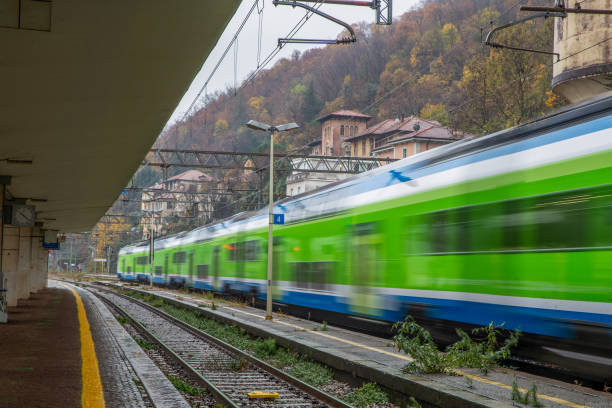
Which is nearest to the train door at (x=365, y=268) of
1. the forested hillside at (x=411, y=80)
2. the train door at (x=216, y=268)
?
the train door at (x=216, y=268)

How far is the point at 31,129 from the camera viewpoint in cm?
1224

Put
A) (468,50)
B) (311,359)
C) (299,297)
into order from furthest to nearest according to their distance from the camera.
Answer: (468,50) < (299,297) < (311,359)

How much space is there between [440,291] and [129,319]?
47.5 ft

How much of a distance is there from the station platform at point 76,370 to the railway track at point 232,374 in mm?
742

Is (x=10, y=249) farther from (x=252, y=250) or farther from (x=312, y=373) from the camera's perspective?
(x=312, y=373)

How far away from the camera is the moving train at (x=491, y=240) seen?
317 inches

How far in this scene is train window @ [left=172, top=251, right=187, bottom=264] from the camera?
40469mm

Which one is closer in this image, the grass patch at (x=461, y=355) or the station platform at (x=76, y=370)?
the station platform at (x=76, y=370)

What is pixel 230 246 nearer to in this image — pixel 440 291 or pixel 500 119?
pixel 440 291

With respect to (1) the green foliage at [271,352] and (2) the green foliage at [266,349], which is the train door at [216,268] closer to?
(1) the green foliage at [271,352]

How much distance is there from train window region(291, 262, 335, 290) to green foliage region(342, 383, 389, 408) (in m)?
7.10

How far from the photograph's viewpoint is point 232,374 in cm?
1168

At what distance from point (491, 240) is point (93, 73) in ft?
19.2

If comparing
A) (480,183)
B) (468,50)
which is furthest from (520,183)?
(468,50)
